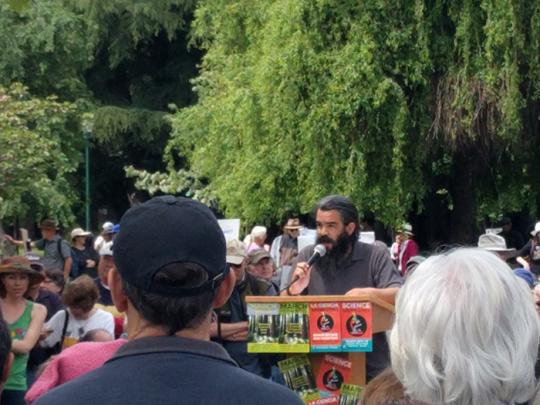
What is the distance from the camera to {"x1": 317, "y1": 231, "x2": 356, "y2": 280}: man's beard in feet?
22.8

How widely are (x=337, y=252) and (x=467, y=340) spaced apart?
421cm

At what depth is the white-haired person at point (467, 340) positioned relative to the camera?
2734 mm

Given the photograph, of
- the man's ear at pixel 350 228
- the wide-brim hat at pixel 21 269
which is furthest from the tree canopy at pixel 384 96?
the man's ear at pixel 350 228

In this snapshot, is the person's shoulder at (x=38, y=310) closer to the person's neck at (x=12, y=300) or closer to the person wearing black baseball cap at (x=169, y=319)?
the person's neck at (x=12, y=300)

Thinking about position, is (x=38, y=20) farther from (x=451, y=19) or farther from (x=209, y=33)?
(x=451, y=19)

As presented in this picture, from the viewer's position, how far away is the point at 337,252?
6.95 metres

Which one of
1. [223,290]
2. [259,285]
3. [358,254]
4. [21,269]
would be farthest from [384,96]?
[223,290]

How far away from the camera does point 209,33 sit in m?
27.8

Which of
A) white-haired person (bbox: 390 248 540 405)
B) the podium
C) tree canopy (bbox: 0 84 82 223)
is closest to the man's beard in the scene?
the podium

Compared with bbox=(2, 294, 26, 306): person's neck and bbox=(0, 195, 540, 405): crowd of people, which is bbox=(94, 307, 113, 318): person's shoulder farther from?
bbox=(0, 195, 540, 405): crowd of people

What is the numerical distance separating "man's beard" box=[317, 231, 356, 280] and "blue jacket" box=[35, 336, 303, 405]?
449 centimetres

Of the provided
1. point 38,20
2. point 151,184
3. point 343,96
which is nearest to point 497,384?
point 343,96

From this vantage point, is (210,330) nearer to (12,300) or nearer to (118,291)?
(118,291)

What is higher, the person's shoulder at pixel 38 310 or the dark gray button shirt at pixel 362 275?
the dark gray button shirt at pixel 362 275
